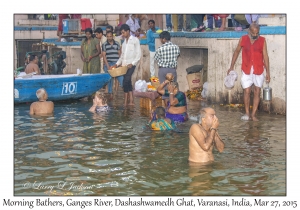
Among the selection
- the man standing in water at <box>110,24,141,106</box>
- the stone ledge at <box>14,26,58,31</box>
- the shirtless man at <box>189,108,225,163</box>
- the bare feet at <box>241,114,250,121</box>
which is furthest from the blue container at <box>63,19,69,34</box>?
the shirtless man at <box>189,108,225,163</box>

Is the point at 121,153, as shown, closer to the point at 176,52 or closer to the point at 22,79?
the point at 176,52

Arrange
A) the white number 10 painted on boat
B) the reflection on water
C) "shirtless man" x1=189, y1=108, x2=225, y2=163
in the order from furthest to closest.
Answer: the white number 10 painted on boat → "shirtless man" x1=189, y1=108, x2=225, y2=163 → the reflection on water

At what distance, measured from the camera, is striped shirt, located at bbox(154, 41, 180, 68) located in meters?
14.8

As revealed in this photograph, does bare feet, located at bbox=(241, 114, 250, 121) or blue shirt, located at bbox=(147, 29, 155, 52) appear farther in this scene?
blue shirt, located at bbox=(147, 29, 155, 52)

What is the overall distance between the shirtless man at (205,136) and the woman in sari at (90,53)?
31.7 ft

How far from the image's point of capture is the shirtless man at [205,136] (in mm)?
8664

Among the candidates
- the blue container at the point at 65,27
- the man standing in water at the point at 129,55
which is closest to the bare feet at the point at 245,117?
the man standing in water at the point at 129,55

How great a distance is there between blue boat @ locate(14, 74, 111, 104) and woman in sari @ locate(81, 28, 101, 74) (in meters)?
1.03

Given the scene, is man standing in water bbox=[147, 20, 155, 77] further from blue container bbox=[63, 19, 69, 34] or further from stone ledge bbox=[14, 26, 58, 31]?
stone ledge bbox=[14, 26, 58, 31]

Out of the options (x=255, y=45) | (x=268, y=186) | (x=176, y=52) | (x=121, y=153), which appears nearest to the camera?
(x=268, y=186)

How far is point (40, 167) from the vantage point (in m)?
9.25

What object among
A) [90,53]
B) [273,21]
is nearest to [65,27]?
[90,53]
